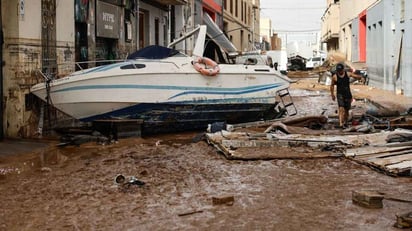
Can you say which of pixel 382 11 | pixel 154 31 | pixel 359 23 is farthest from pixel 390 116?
pixel 359 23

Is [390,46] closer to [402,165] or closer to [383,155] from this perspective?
[383,155]

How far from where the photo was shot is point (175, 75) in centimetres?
1072

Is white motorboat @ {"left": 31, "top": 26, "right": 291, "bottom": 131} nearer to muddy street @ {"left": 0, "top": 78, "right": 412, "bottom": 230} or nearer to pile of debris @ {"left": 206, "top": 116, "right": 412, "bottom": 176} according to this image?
pile of debris @ {"left": 206, "top": 116, "right": 412, "bottom": 176}

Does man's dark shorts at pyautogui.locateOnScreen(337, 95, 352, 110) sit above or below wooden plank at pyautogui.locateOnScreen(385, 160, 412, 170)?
above

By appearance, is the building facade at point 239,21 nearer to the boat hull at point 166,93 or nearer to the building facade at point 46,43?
the building facade at point 46,43

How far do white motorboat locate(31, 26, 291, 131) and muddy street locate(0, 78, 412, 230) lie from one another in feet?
4.23

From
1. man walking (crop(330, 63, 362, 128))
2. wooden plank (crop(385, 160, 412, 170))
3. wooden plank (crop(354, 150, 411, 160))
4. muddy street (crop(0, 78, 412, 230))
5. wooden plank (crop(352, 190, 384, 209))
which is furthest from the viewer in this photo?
man walking (crop(330, 63, 362, 128))

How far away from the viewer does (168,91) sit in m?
10.7

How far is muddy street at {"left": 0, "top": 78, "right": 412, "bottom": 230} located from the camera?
5113mm

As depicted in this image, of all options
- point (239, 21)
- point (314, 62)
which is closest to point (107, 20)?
point (239, 21)

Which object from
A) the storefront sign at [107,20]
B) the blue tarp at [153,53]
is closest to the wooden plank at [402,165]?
the blue tarp at [153,53]

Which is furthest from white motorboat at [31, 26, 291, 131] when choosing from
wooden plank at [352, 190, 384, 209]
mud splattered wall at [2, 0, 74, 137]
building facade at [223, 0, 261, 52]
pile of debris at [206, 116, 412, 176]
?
building facade at [223, 0, 261, 52]

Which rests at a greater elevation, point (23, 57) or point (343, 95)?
point (23, 57)

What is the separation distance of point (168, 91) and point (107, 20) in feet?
14.5
